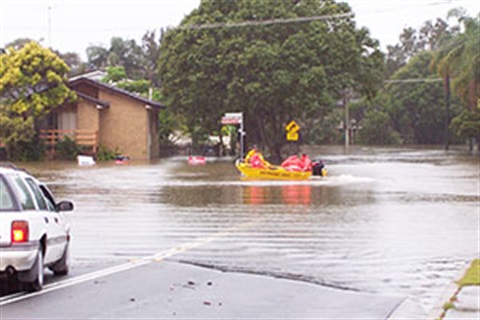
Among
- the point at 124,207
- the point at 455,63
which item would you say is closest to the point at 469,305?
the point at 124,207

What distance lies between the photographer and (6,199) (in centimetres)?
1125

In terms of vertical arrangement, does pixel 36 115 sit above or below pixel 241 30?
below

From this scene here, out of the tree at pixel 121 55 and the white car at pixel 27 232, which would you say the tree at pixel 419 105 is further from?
the white car at pixel 27 232

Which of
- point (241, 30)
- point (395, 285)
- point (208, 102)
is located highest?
point (241, 30)

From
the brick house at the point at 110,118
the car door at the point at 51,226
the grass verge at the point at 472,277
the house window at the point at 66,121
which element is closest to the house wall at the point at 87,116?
the brick house at the point at 110,118

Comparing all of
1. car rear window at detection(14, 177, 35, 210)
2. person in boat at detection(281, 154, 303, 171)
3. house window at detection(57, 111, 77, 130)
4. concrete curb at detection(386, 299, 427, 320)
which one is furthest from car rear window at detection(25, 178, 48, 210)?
house window at detection(57, 111, 77, 130)

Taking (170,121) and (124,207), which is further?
(170,121)

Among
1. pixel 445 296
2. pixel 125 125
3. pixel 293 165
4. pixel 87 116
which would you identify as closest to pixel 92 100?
pixel 87 116

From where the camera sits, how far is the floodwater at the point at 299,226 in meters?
14.2

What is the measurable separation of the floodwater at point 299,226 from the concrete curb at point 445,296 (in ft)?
0.42

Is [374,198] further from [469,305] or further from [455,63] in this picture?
[455,63]

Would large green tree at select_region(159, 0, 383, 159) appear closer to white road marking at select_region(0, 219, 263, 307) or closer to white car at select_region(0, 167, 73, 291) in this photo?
white road marking at select_region(0, 219, 263, 307)

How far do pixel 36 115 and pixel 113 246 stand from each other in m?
41.6

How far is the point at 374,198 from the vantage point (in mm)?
27922
